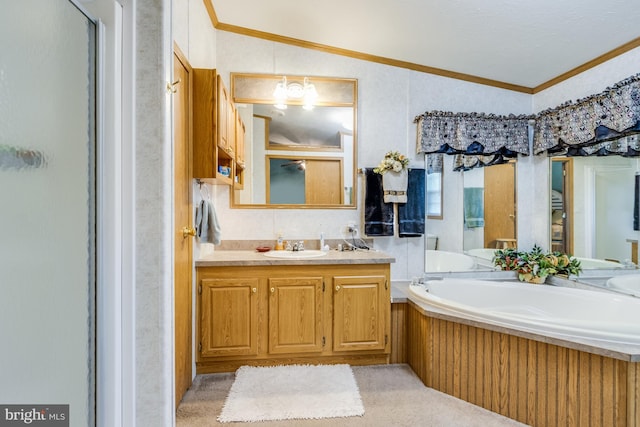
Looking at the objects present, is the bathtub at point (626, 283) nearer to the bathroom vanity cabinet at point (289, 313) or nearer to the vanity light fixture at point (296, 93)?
the bathroom vanity cabinet at point (289, 313)

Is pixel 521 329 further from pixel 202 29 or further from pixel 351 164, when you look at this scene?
pixel 202 29

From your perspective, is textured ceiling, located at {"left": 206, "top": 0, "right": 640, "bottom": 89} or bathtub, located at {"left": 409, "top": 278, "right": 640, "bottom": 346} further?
textured ceiling, located at {"left": 206, "top": 0, "right": 640, "bottom": 89}

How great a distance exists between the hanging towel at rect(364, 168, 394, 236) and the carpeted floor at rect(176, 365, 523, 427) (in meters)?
1.20

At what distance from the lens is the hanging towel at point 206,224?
2160 millimetres

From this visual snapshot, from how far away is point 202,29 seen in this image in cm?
230

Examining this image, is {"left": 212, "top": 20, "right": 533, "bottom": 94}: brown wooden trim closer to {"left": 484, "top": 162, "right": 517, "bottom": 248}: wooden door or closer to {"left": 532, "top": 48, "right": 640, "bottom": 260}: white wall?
{"left": 532, "top": 48, "right": 640, "bottom": 260}: white wall

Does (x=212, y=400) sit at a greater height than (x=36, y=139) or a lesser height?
lesser

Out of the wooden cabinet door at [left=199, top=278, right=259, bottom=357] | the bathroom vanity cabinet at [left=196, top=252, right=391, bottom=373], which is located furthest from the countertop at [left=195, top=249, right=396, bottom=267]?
the wooden cabinet door at [left=199, top=278, right=259, bottom=357]

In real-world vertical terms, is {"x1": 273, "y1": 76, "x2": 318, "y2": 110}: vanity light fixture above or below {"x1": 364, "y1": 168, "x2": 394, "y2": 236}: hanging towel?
above

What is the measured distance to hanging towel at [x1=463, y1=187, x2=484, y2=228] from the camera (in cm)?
302

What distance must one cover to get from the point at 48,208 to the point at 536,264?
11.1 feet

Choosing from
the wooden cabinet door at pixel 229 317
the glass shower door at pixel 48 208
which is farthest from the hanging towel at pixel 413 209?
the glass shower door at pixel 48 208

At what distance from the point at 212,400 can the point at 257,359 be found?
0.41 metres

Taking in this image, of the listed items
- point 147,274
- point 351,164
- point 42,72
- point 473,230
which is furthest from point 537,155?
point 42,72
